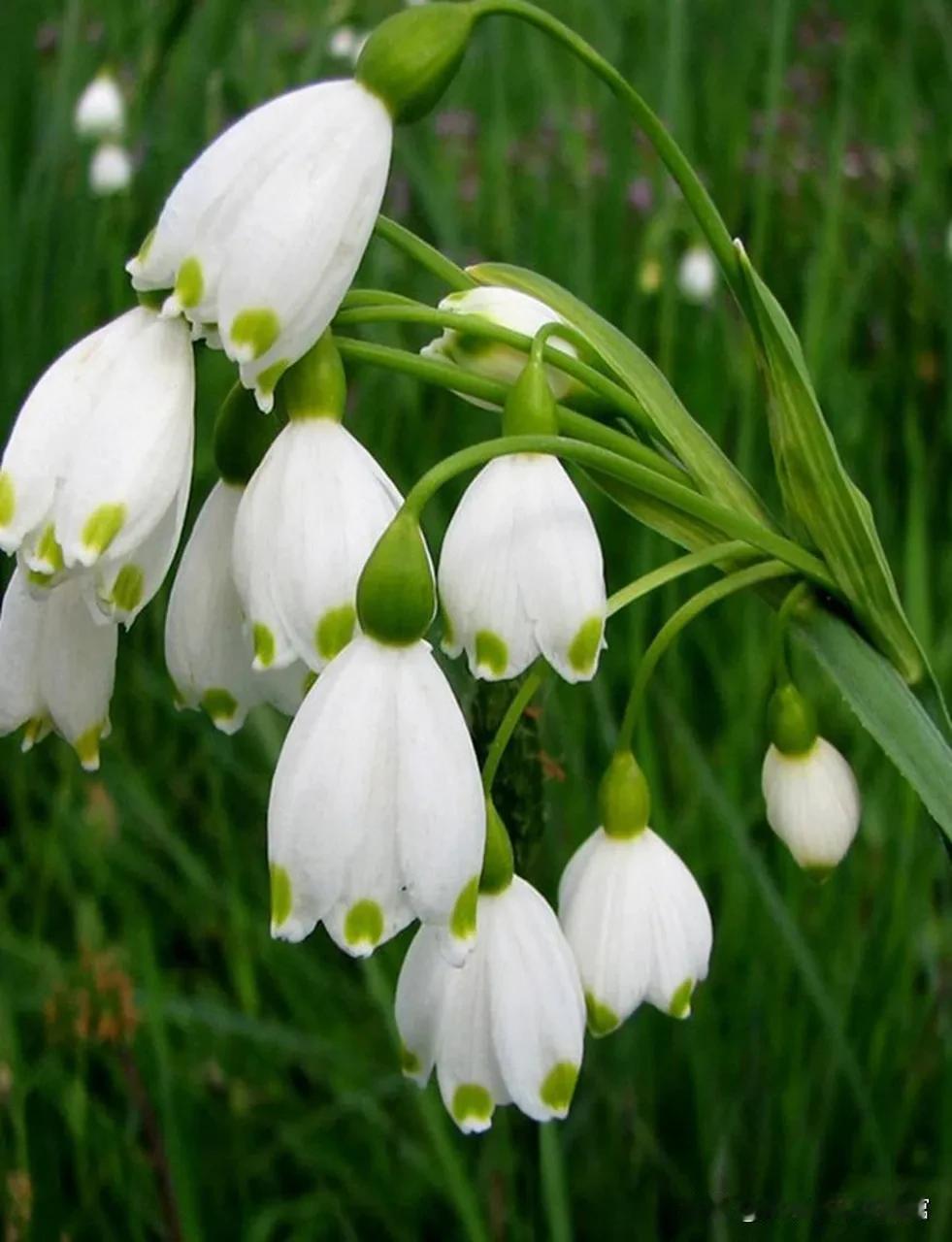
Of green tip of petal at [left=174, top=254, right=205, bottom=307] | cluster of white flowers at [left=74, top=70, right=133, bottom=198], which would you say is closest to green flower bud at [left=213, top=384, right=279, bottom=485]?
green tip of petal at [left=174, top=254, right=205, bottom=307]

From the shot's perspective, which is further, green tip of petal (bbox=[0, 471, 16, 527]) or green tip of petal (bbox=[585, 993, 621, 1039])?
green tip of petal (bbox=[585, 993, 621, 1039])

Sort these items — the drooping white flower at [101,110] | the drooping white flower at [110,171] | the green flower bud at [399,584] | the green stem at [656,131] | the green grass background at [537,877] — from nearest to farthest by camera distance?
the green flower bud at [399,584] < the green stem at [656,131] < the green grass background at [537,877] < the drooping white flower at [110,171] < the drooping white flower at [101,110]

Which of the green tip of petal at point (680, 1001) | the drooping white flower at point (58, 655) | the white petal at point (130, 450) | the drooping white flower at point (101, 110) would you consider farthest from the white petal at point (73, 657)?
the drooping white flower at point (101, 110)

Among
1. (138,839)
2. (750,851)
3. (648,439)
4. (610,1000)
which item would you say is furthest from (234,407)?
(138,839)

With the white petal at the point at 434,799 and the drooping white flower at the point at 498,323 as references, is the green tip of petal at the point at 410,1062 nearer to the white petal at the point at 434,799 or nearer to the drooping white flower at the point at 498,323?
the white petal at the point at 434,799

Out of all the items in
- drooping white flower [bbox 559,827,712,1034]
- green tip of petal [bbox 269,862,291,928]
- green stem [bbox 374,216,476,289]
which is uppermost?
green stem [bbox 374,216,476,289]

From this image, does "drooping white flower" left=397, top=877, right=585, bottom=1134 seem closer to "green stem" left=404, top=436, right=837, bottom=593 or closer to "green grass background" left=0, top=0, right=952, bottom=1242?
"green grass background" left=0, top=0, right=952, bottom=1242

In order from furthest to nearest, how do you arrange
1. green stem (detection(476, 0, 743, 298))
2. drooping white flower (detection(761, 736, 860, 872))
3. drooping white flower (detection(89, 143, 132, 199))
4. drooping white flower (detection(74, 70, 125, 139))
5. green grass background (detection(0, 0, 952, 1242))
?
drooping white flower (detection(74, 70, 125, 139)) → drooping white flower (detection(89, 143, 132, 199)) → green grass background (detection(0, 0, 952, 1242)) → drooping white flower (detection(761, 736, 860, 872)) → green stem (detection(476, 0, 743, 298))
